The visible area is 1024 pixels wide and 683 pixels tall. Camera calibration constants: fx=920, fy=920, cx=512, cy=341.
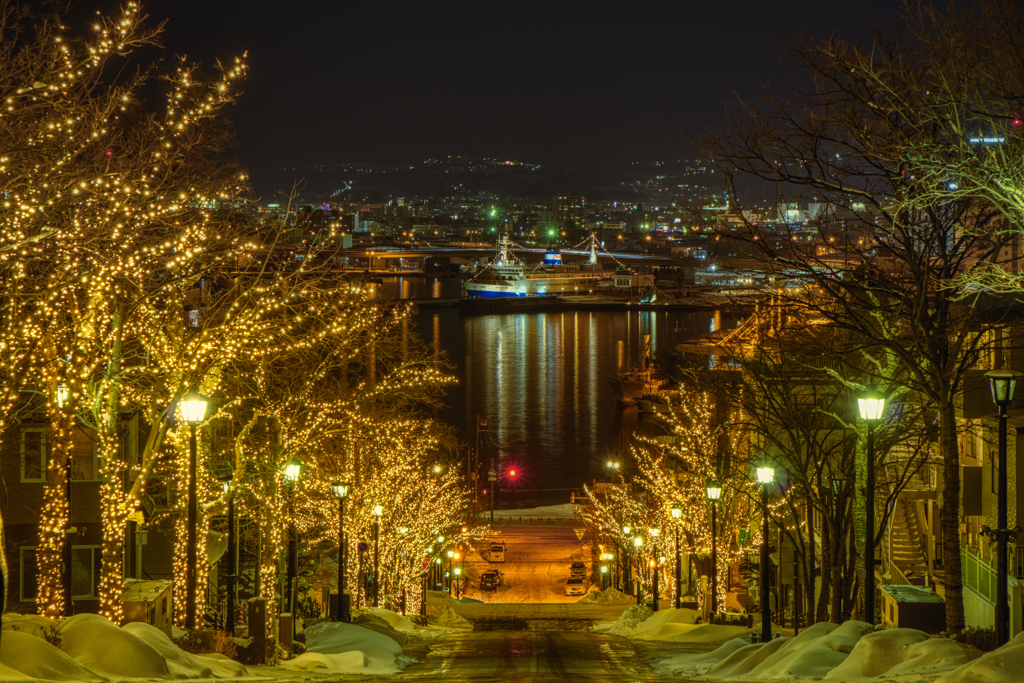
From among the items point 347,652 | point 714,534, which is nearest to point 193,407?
point 347,652

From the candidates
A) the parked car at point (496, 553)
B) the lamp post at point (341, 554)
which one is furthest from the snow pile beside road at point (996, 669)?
the parked car at point (496, 553)

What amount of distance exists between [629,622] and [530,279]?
15812cm

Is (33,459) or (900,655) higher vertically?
(33,459)

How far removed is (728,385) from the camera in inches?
672

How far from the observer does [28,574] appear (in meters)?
15.9

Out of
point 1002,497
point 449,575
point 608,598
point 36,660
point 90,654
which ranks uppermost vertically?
point 1002,497

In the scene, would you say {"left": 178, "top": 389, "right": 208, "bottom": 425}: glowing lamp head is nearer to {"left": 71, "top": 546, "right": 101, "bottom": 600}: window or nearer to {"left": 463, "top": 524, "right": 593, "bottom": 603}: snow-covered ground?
{"left": 71, "top": 546, "right": 101, "bottom": 600}: window

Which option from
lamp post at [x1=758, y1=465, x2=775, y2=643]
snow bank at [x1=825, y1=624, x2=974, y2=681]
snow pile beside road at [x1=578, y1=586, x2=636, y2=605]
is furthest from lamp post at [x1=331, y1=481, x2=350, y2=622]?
snow pile beside road at [x1=578, y1=586, x2=636, y2=605]

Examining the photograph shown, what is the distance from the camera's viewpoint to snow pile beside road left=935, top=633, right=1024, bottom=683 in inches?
227

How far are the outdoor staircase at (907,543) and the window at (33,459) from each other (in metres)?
16.3

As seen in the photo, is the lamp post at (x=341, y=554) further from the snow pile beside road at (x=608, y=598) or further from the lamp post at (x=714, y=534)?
the snow pile beside road at (x=608, y=598)

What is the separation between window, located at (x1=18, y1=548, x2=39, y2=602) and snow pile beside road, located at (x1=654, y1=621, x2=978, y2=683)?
11.0 metres

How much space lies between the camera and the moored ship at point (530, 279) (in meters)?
172

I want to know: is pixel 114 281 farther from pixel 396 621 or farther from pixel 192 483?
pixel 396 621
